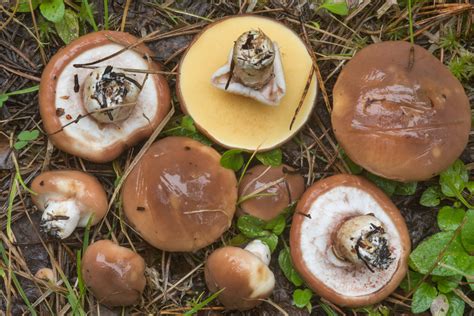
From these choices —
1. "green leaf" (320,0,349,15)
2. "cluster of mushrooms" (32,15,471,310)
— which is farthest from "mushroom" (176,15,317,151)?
"green leaf" (320,0,349,15)

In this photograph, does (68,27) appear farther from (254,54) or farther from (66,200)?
(254,54)

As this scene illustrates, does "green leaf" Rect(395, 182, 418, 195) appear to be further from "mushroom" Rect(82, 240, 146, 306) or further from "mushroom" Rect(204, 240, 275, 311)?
"mushroom" Rect(82, 240, 146, 306)

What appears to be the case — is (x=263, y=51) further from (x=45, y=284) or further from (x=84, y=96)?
(x=45, y=284)

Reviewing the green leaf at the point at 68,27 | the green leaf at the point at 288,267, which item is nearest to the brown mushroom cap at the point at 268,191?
the green leaf at the point at 288,267

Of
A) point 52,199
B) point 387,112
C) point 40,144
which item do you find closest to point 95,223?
point 52,199

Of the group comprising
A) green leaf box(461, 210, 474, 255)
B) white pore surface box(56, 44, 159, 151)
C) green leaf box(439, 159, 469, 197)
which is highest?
white pore surface box(56, 44, 159, 151)

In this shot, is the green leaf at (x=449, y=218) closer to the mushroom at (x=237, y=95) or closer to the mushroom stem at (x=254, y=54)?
the mushroom at (x=237, y=95)
